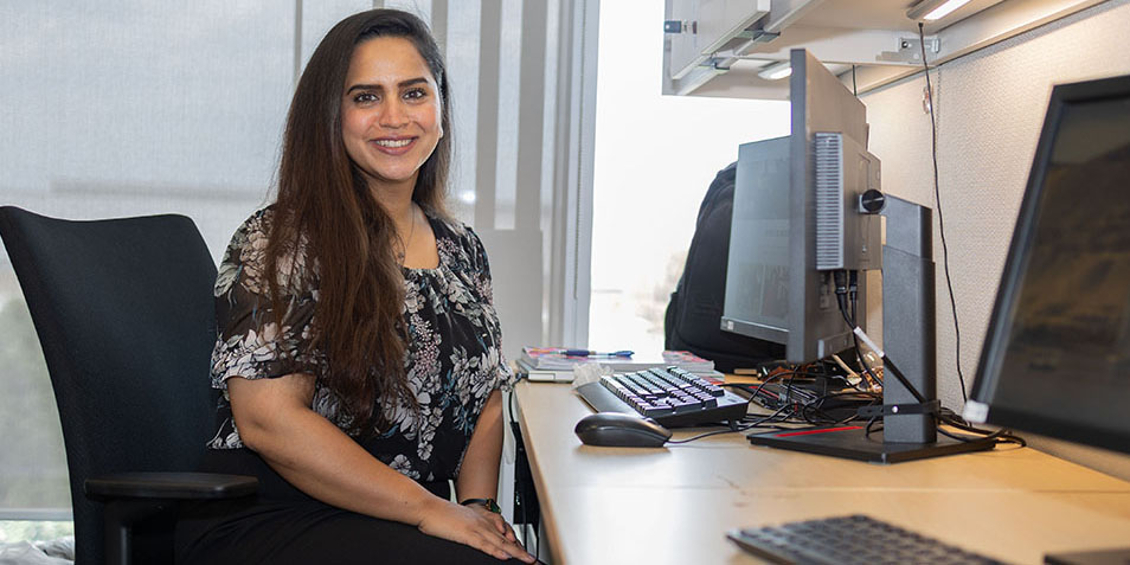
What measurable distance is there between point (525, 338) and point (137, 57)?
4.77ft

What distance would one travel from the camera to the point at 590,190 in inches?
126

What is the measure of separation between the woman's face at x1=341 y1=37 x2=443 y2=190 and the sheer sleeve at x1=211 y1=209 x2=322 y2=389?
26cm

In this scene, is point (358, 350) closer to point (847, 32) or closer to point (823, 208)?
point (823, 208)

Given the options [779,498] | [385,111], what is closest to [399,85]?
[385,111]

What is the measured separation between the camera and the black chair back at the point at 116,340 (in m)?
1.28

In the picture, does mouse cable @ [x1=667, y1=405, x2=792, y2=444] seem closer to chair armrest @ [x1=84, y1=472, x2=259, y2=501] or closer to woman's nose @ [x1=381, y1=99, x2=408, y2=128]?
chair armrest @ [x1=84, y1=472, x2=259, y2=501]

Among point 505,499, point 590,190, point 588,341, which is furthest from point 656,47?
point 505,499

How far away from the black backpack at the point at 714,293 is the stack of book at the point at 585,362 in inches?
4.3

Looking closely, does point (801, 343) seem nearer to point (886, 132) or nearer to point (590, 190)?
point (886, 132)

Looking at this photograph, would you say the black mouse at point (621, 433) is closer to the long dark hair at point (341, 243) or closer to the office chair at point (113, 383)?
the long dark hair at point (341, 243)

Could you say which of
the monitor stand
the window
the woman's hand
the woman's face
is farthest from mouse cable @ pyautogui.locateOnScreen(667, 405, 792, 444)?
the window

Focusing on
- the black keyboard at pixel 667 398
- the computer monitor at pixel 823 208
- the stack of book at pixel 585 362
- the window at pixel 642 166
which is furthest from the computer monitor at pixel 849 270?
the window at pixel 642 166

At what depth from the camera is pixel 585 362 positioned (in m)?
2.17

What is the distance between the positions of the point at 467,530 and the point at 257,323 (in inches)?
17.0
